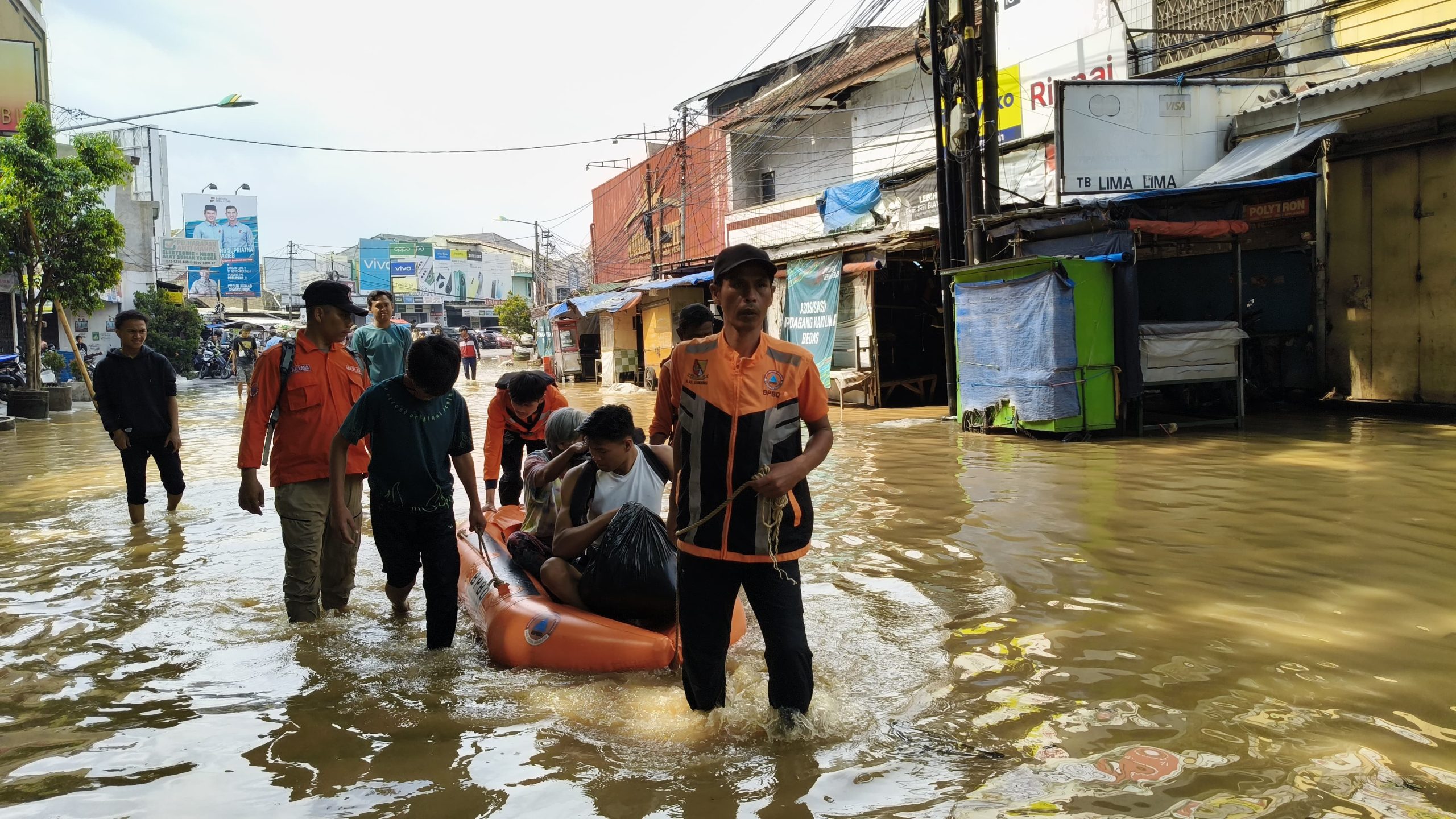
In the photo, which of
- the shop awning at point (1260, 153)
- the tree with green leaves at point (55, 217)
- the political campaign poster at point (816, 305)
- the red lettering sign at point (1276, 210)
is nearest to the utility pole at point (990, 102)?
the shop awning at point (1260, 153)

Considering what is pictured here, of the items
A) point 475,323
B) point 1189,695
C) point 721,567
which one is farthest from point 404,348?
point 475,323

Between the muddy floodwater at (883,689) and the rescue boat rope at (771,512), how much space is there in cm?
73

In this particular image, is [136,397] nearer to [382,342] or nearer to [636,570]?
[382,342]

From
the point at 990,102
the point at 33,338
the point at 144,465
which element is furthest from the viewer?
the point at 33,338

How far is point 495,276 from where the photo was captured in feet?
243

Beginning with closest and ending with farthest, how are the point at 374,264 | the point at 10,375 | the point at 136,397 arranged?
the point at 136,397, the point at 10,375, the point at 374,264

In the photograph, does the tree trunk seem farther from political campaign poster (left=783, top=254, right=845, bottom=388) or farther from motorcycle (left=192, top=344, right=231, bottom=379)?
motorcycle (left=192, top=344, right=231, bottom=379)

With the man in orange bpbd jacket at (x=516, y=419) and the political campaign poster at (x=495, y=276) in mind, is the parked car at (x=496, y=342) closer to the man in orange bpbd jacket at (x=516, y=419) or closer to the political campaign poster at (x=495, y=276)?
the political campaign poster at (x=495, y=276)

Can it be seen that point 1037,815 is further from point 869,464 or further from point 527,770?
point 869,464

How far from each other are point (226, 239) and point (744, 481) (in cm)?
5667

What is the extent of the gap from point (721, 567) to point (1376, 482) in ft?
A: 22.2

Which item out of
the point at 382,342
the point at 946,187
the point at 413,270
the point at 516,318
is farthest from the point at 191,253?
the point at 382,342

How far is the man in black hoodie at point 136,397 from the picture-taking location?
7.28m

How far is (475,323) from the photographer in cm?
7262
